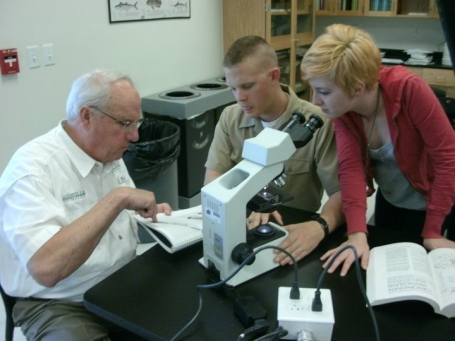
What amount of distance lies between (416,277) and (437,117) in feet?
1.72

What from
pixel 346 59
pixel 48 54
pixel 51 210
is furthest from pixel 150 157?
pixel 346 59

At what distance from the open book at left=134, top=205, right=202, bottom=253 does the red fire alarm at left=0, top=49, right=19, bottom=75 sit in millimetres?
1415

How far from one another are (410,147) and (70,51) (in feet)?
6.88

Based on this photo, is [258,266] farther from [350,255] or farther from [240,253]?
[350,255]

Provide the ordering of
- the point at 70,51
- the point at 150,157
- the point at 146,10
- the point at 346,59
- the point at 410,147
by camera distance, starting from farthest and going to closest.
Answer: the point at 146,10, the point at 70,51, the point at 150,157, the point at 410,147, the point at 346,59

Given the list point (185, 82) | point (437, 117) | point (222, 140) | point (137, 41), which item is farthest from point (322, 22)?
point (437, 117)

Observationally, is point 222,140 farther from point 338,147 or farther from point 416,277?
point 416,277

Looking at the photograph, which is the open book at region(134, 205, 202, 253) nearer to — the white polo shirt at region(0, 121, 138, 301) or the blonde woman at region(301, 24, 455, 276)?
the white polo shirt at region(0, 121, 138, 301)

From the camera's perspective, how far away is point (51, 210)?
1199 mm

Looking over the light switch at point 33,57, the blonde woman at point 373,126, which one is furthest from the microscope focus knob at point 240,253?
the light switch at point 33,57

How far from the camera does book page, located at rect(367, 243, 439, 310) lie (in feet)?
3.15

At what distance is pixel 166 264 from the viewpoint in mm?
1201

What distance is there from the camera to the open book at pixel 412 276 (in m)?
0.96

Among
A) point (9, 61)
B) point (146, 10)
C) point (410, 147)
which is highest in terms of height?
point (146, 10)
